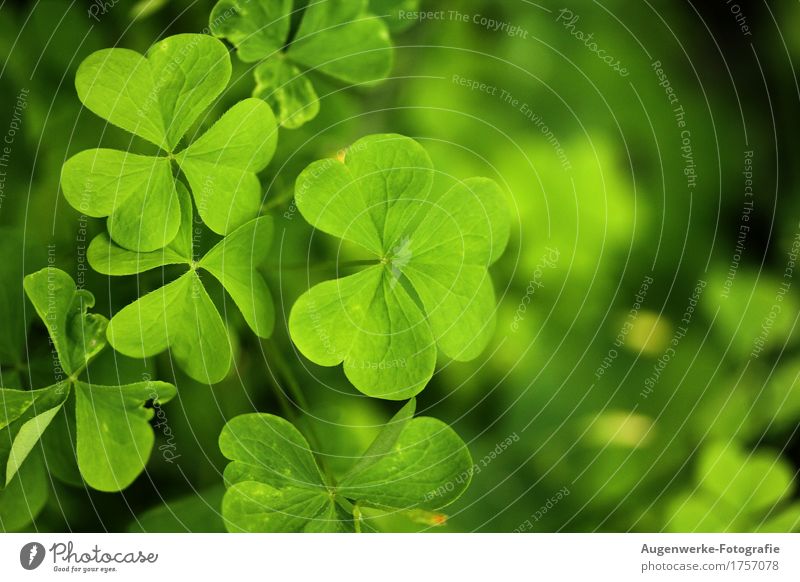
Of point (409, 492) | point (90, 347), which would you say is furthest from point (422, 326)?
point (90, 347)

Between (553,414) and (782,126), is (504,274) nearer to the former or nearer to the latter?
(553,414)

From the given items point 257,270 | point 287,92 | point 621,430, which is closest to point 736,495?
point 621,430

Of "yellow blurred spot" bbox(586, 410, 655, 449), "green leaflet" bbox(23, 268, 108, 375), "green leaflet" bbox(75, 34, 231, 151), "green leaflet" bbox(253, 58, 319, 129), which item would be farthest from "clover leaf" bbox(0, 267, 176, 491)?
"yellow blurred spot" bbox(586, 410, 655, 449)

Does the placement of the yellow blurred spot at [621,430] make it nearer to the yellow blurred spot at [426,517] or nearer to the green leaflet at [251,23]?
the yellow blurred spot at [426,517]

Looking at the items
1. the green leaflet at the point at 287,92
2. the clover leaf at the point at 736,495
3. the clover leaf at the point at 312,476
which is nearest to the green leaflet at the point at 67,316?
the clover leaf at the point at 312,476

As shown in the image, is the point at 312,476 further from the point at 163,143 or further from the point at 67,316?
the point at 163,143
